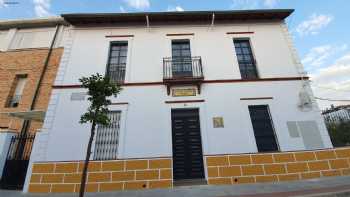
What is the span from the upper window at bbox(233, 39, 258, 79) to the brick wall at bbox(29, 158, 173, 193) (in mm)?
5704

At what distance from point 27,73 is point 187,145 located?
10380 millimetres

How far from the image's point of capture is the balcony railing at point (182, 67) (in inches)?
320

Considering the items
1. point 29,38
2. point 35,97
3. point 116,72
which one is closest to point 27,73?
point 35,97

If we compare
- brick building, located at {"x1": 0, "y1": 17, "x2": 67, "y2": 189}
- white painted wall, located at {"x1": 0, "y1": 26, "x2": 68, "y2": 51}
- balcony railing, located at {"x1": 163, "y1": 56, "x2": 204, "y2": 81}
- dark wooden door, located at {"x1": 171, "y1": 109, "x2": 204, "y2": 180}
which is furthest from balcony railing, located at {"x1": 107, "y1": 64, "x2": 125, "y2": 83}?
white painted wall, located at {"x1": 0, "y1": 26, "x2": 68, "y2": 51}

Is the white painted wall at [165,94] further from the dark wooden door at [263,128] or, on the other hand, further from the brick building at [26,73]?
the brick building at [26,73]

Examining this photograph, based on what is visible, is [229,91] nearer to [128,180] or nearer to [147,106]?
[147,106]

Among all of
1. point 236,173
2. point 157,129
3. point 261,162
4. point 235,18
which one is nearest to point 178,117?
point 157,129

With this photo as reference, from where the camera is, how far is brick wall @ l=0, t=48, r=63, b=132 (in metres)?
9.39

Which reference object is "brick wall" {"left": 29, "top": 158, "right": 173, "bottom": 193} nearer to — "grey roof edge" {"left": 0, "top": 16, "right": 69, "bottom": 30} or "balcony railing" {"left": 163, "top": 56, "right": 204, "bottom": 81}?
"balcony railing" {"left": 163, "top": 56, "right": 204, "bottom": 81}

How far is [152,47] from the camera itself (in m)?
8.73

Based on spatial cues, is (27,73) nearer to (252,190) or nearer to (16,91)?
(16,91)

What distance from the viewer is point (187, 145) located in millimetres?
7129

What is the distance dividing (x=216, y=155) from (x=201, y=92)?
2744 mm

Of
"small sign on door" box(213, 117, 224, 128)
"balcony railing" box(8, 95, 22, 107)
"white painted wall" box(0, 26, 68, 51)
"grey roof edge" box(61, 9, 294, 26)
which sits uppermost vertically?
"white painted wall" box(0, 26, 68, 51)
